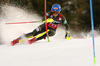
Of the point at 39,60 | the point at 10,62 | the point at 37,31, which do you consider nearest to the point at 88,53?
the point at 39,60

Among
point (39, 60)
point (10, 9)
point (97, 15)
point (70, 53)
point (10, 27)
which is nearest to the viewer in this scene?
point (39, 60)

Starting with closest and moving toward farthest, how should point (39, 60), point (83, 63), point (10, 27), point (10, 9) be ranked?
point (83, 63), point (39, 60), point (10, 27), point (10, 9)

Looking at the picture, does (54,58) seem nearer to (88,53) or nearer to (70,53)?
(70,53)

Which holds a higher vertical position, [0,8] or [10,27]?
[0,8]

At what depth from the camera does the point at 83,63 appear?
7.77 ft

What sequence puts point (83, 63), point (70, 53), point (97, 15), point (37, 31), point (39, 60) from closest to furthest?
point (83, 63)
point (39, 60)
point (70, 53)
point (37, 31)
point (97, 15)

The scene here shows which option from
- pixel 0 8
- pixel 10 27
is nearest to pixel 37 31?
pixel 10 27

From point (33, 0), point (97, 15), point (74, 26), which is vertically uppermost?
point (33, 0)

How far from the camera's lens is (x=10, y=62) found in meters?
2.46

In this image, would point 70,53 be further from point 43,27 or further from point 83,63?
point 43,27

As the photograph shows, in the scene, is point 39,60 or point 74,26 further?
point 74,26

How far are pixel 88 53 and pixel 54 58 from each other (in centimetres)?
66

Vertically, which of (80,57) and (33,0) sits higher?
(33,0)

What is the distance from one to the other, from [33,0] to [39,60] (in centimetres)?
1409
